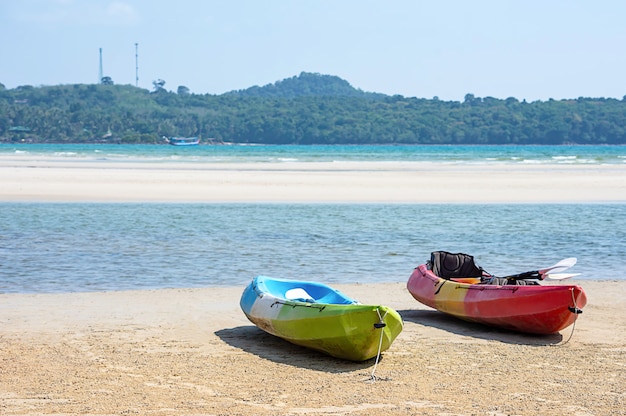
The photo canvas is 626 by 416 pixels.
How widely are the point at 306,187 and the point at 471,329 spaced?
24.5m

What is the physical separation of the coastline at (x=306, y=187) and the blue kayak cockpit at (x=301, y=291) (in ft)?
59.8

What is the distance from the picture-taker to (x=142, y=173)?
4284 centimetres

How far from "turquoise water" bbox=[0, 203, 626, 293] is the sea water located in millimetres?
22

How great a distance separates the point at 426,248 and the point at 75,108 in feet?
541

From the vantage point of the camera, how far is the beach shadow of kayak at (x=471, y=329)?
31.0 feet

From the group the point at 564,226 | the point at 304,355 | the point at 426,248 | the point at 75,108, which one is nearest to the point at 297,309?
the point at 304,355

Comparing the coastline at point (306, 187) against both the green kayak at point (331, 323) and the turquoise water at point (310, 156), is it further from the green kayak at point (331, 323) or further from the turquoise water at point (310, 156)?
the turquoise water at point (310, 156)

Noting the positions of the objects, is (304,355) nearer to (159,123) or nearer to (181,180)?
(181,180)

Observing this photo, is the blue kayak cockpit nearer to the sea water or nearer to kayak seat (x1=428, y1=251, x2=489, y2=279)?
kayak seat (x1=428, y1=251, x2=489, y2=279)

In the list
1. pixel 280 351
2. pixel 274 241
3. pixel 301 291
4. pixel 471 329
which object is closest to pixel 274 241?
pixel 274 241

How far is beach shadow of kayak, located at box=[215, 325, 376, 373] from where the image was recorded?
26.9 ft

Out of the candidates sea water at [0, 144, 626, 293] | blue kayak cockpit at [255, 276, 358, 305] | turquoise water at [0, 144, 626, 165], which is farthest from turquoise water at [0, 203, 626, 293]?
turquoise water at [0, 144, 626, 165]

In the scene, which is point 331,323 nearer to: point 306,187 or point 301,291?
point 301,291

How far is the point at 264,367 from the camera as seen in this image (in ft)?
26.8
